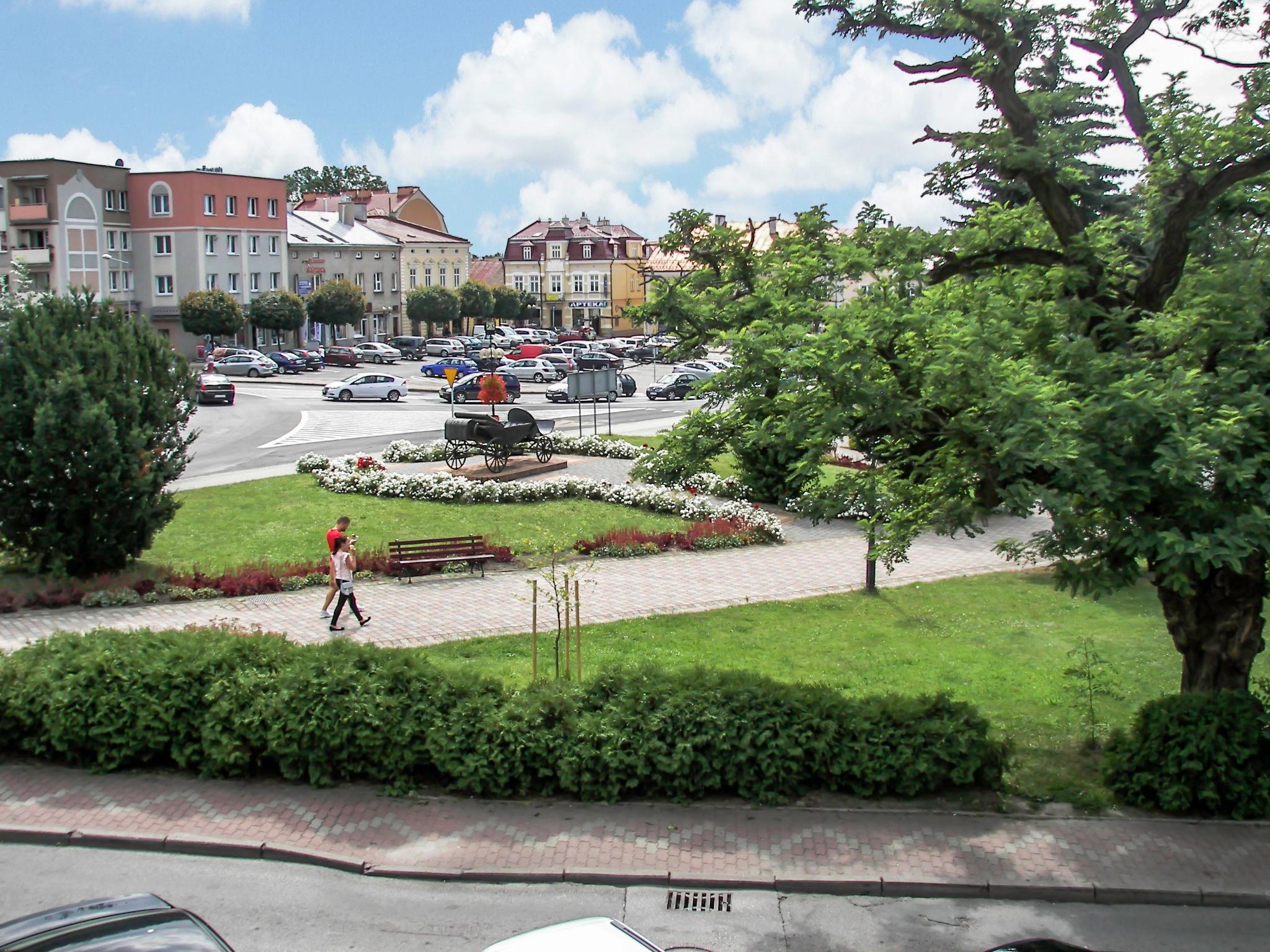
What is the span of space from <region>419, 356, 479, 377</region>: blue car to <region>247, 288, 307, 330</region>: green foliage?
40.6 ft

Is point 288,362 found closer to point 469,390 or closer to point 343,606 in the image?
point 469,390

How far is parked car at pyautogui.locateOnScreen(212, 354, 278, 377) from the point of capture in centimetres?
6350

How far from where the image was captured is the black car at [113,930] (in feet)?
20.0

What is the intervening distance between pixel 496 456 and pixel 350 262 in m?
66.8

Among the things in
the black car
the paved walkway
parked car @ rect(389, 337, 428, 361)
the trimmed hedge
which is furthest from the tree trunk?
parked car @ rect(389, 337, 428, 361)

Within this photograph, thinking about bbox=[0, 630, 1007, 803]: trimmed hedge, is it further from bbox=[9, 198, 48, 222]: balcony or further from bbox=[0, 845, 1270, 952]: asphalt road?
bbox=[9, 198, 48, 222]: balcony

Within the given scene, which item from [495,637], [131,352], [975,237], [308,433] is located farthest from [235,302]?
[975,237]

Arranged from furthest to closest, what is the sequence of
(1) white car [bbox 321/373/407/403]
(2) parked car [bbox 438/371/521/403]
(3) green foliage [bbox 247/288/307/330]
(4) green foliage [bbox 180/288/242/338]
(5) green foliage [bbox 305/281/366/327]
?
(5) green foliage [bbox 305/281/366/327] < (3) green foliage [bbox 247/288/307/330] < (4) green foliage [bbox 180/288/242/338] < (1) white car [bbox 321/373/407/403] < (2) parked car [bbox 438/371/521/403]

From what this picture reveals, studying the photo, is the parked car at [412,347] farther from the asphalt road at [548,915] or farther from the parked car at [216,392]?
the asphalt road at [548,915]

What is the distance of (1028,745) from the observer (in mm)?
11859

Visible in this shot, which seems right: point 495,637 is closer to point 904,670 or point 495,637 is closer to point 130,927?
point 904,670

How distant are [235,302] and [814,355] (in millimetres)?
67827

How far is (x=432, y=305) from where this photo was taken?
92.2m

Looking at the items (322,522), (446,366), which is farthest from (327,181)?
(322,522)
